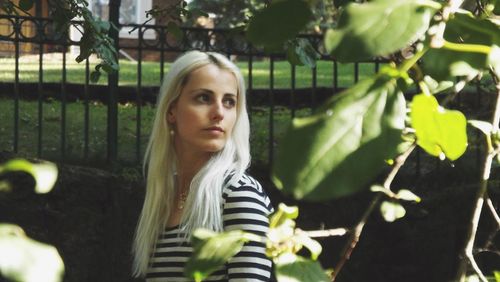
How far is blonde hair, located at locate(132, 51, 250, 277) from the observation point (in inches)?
117

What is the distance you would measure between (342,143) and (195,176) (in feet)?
8.00

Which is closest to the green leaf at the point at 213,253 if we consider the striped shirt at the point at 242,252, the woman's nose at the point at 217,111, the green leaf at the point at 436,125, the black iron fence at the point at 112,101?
the green leaf at the point at 436,125

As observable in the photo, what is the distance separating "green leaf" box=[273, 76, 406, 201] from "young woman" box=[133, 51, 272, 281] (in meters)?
2.15

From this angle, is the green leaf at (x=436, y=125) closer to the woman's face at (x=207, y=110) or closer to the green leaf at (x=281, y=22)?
the green leaf at (x=281, y=22)

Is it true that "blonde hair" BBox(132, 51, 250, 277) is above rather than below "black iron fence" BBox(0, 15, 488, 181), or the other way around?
above

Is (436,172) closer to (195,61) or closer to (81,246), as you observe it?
(81,246)

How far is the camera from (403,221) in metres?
5.63

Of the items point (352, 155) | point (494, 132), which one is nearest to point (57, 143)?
point (494, 132)

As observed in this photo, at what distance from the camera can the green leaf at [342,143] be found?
0.65m

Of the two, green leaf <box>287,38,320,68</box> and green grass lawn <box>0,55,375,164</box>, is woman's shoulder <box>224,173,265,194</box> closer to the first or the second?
green leaf <box>287,38,320,68</box>

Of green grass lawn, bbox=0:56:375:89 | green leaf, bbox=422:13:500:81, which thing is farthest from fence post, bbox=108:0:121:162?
green leaf, bbox=422:13:500:81

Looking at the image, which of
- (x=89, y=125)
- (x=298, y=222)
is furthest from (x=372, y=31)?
(x=89, y=125)

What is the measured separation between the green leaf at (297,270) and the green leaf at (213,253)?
0.11 feet

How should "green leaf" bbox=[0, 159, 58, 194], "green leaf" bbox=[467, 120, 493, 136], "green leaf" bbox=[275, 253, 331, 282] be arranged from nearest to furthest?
"green leaf" bbox=[0, 159, 58, 194] < "green leaf" bbox=[275, 253, 331, 282] < "green leaf" bbox=[467, 120, 493, 136]
